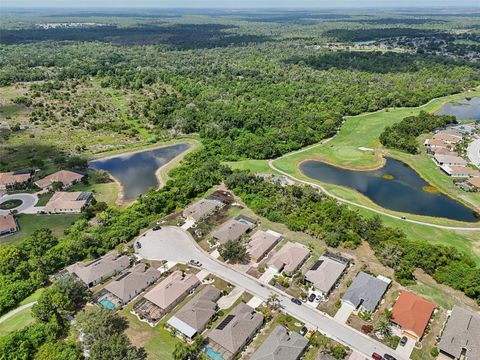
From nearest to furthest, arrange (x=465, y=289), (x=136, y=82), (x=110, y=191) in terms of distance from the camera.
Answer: (x=465, y=289) → (x=110, y=191) → (x=136, y=82)

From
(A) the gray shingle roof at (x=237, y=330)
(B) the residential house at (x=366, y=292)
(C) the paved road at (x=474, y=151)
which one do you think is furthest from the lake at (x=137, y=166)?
(C) the paved road at (x=474, y=151)

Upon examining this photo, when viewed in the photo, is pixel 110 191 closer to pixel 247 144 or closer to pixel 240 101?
pixel 247 144

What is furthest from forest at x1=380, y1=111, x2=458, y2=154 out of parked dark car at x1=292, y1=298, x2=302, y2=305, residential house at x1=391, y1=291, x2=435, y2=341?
parked dark car at x1=292, y1=298, x2=302, y2=305

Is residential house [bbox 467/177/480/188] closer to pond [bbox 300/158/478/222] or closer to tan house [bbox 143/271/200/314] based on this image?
pond [bbox 300/158/478/222]

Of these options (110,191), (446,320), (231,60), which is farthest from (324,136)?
(231,60)

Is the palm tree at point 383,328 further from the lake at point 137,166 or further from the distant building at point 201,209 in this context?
the lake at point 137,166

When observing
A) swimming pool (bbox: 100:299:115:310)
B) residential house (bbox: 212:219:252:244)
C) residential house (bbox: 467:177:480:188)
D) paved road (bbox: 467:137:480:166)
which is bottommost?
swimming pool (bbox: 100:299:115:310)
